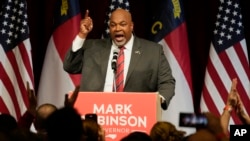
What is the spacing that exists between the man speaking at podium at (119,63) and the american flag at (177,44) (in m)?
1.88

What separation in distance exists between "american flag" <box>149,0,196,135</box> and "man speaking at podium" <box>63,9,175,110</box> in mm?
1883

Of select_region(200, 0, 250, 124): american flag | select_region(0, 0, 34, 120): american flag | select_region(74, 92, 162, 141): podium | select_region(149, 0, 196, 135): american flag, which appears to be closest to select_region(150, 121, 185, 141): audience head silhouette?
select_region(74, 92, 162, 141): podium

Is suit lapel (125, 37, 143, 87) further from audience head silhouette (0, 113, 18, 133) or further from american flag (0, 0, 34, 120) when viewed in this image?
american flag (0, 0, 34, 120)

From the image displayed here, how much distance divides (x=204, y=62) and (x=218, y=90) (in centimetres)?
56

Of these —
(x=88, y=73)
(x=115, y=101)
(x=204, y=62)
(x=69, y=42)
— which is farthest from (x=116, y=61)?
(x=204, y=62)

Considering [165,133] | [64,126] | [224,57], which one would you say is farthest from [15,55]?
[64,126]

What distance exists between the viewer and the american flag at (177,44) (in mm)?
7305

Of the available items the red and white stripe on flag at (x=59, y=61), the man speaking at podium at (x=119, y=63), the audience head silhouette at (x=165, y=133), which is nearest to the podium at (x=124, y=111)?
the man speaking at podium at (x=119, y=63)

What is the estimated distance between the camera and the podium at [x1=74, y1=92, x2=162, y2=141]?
4.67 meters

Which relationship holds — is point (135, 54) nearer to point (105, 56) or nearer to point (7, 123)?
point (105, 56)

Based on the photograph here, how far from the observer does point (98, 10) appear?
25.6 ft

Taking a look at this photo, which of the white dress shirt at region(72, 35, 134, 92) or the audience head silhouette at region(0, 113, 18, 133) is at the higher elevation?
the white dress shirt at region(72, 35, 134, 92)

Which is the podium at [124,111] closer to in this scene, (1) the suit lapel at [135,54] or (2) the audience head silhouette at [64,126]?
(1) the suit lapel at [135,54]

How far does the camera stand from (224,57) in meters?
7.38
